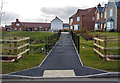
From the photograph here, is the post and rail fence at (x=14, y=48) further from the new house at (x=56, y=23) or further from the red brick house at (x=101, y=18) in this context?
the new house at (x=56, y=23)

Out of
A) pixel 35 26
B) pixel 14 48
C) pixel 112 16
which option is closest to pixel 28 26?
pixel 35 26

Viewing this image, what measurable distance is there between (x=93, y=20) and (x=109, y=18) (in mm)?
13813

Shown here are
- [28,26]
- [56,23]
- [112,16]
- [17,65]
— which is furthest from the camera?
[28,26]

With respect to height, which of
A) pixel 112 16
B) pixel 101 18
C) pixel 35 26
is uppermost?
pixel 101 18

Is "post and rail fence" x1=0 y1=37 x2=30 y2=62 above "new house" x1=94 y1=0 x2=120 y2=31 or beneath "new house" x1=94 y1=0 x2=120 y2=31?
beneath

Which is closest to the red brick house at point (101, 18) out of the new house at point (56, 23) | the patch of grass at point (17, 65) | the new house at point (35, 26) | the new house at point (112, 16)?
the new house at point (112, 16)

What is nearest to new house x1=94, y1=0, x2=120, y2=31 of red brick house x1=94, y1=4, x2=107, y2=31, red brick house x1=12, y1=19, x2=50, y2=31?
red brick house x1=94, y1=4, x2=107, y2=31

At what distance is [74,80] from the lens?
22.8 ft

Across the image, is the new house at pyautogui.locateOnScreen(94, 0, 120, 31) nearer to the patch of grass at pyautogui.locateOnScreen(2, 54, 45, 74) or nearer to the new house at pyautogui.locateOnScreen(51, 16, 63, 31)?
the patch of grass at pyautogui.locateOnScreen(2, 54, 45, 74)

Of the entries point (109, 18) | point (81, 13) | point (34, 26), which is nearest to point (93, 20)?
point (81, 13)

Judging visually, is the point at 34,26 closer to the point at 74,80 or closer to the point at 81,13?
the point at 81,13

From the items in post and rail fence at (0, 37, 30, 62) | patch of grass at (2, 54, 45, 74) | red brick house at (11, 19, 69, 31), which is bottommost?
patch of grass at (2, 54, 45, 74)

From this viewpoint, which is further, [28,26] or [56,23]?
[28,26]

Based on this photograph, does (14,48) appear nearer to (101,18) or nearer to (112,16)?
(112,16)
